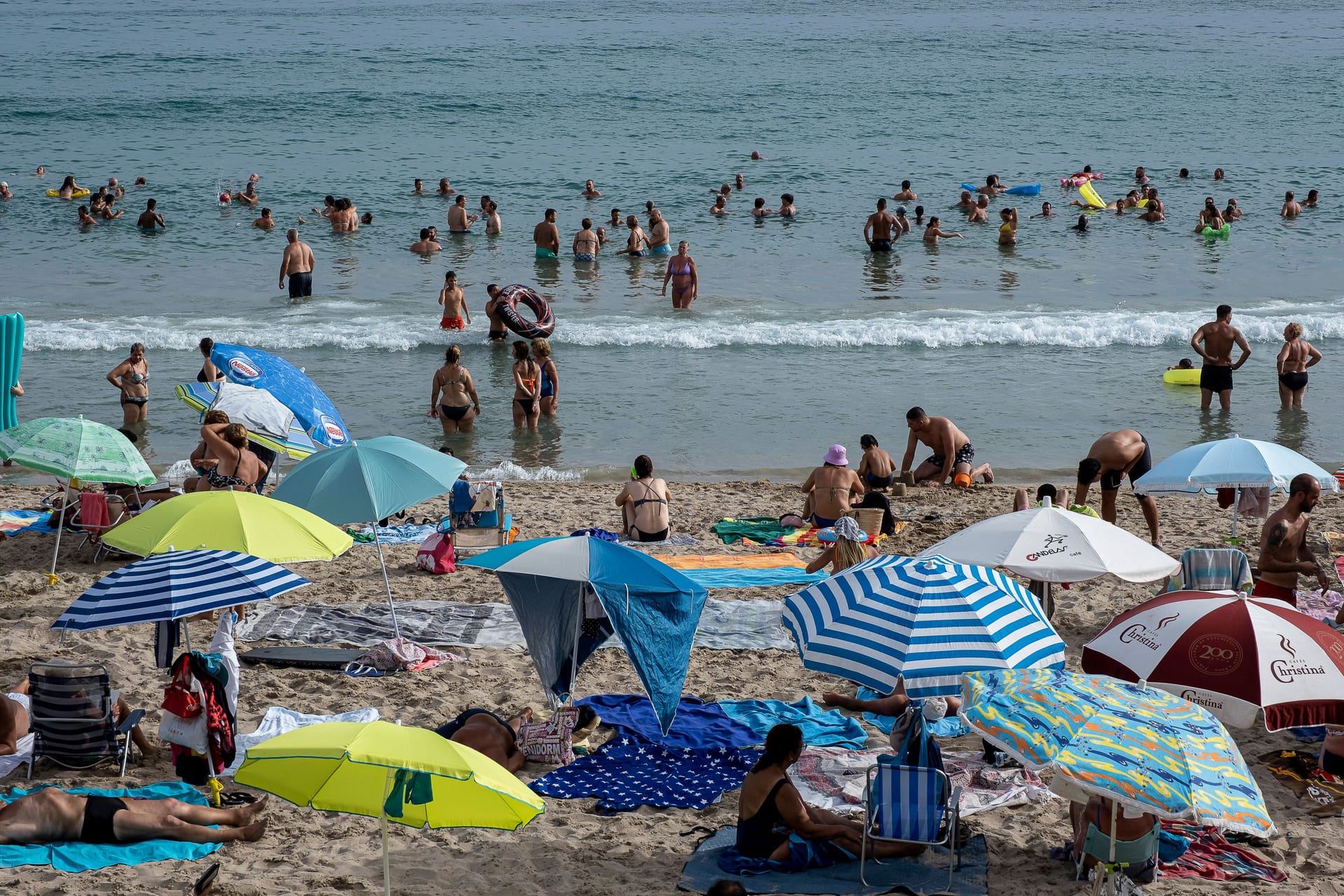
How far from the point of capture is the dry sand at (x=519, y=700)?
525 cm

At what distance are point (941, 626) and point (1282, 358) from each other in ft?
33.8

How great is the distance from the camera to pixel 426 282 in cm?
2061

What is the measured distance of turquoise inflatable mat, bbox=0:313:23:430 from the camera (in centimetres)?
1202

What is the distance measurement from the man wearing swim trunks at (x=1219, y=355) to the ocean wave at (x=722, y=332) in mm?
3308

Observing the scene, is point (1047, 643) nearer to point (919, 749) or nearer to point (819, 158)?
point (919, 749)

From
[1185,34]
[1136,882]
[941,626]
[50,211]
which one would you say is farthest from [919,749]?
[1185,34]

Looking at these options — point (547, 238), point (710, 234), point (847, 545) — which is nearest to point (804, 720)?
point (847, 545)

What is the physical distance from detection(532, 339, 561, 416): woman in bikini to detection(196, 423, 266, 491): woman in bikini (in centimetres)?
406

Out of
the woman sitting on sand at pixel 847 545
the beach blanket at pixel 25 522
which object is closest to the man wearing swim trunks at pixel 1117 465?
the woman sitting on sand at pixel 847 545

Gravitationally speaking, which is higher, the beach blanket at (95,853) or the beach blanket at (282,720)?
the beach blanket at (282,720)

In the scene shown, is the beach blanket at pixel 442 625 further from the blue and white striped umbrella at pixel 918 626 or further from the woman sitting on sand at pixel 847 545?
the blue and white striped umbrella at pixel 918 626

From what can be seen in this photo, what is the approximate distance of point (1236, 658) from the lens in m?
5.36

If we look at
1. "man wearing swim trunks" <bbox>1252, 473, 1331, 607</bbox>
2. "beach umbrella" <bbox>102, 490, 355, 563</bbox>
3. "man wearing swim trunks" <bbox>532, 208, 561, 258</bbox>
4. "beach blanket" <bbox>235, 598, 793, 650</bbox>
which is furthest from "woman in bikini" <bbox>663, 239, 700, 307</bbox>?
"beach umbrella" <bbox>102, 490, 355, 563</bbox>

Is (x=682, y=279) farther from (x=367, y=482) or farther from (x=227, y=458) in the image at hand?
(x=367, y=482)
